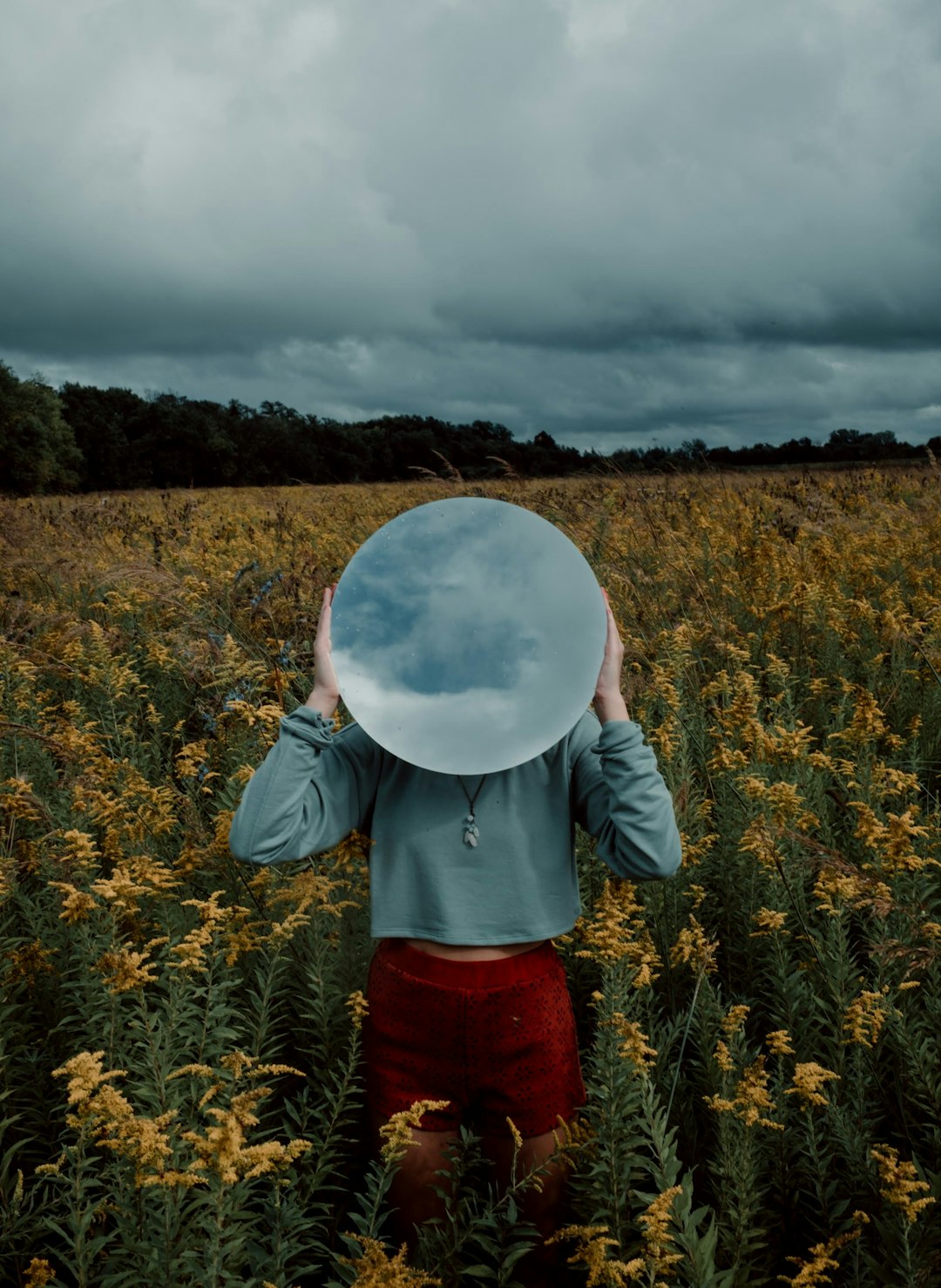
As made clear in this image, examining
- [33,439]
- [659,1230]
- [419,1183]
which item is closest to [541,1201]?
[419,1183]

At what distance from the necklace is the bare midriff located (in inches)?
9.4

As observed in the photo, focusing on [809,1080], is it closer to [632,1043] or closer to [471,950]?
[632,1043]

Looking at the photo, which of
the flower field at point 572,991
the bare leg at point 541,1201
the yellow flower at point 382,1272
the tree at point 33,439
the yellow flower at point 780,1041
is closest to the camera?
the yellow flower at point 382,1272

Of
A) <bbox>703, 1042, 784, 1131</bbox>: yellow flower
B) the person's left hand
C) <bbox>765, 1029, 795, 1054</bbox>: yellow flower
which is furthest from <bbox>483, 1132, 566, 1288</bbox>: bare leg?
the person's left hand

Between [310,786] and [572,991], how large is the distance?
1110 millimetres

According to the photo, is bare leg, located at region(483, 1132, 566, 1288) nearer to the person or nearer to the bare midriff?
the person

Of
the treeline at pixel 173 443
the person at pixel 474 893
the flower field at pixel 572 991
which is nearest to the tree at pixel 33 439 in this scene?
the treeline at pixel 173 443

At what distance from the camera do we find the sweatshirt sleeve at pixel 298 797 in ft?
6.33

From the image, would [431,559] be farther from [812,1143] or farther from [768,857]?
[812,1143]

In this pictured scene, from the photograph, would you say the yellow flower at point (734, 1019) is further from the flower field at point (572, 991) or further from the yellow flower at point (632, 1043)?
the yellow flower at point (632, 1043)

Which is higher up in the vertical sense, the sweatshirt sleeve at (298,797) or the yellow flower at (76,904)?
the sweatshirt sleeve at (298,797)

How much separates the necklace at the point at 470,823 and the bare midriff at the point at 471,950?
0.24m

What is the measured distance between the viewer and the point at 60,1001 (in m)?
2.35

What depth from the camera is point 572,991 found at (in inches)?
102
